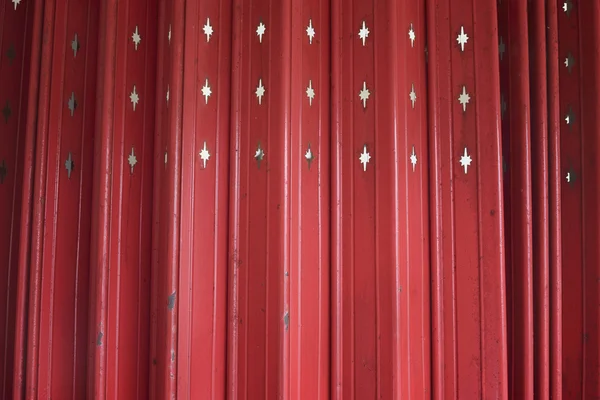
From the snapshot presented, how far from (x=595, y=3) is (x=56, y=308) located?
1744 millimetres

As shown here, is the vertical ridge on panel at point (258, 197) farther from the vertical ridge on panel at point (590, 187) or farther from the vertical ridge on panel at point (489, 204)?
the vertical ridge on panel at point (590, 187)

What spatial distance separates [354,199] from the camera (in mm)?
1366

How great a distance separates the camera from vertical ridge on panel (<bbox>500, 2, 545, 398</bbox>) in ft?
4.83

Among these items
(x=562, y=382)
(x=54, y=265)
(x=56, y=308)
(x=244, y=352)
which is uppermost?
(x=54, y=265)

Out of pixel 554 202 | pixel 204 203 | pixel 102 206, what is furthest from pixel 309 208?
pixel 554 202

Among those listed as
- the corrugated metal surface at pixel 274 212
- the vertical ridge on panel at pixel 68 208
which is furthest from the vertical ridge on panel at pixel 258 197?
the vertical ridge on panel at pixel 68 208

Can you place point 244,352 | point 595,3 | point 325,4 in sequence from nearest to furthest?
point 244,352
point 325,4
point 595,3

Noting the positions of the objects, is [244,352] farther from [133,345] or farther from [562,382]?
[562,382]

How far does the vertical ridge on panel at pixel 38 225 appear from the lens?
122cm

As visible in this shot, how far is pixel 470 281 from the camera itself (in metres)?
→ 1.45

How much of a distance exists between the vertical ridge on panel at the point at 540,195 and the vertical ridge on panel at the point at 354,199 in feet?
1.74

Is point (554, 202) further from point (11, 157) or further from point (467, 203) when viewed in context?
point (11, 157)

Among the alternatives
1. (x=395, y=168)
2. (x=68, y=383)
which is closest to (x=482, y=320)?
(x=395, y=168)

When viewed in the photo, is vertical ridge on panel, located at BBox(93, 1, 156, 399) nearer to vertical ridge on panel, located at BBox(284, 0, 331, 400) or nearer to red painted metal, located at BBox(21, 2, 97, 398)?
red painted metal, located at BBox(21, 2, 97, 398)
